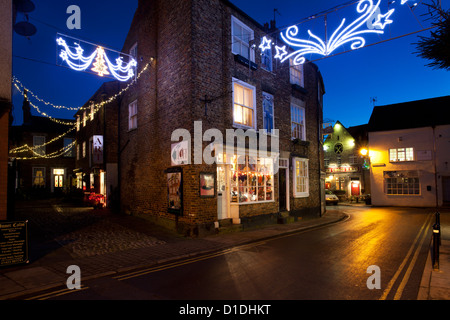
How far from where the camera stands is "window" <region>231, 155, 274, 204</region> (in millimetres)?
12188

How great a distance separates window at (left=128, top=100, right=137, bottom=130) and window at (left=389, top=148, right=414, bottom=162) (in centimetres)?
2502

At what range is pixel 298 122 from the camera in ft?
55.1

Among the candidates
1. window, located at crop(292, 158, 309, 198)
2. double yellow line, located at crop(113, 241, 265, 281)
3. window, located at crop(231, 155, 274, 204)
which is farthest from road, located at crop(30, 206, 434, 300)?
window, located at crop(292, 158, 309, 198)

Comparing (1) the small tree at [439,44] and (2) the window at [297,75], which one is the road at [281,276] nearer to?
(1) the small tree at [439,44]

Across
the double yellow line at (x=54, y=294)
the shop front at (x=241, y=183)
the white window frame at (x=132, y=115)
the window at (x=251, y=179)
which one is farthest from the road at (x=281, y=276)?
the white window frame at (x=132, y=115)

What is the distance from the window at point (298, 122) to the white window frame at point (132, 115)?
8.93m

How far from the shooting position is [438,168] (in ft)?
83.2

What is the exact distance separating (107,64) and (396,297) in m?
11.0

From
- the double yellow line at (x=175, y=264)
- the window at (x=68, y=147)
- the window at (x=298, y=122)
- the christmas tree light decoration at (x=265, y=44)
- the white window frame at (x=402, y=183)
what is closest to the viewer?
the double yellow line at (x=175, y=264)

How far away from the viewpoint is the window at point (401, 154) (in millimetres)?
26797

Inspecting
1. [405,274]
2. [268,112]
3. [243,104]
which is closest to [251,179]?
[243,104]

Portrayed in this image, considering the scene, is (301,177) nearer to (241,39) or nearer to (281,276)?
(241,39)

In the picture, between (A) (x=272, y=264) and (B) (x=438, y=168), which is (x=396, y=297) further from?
(B) (x=438, y=168)
